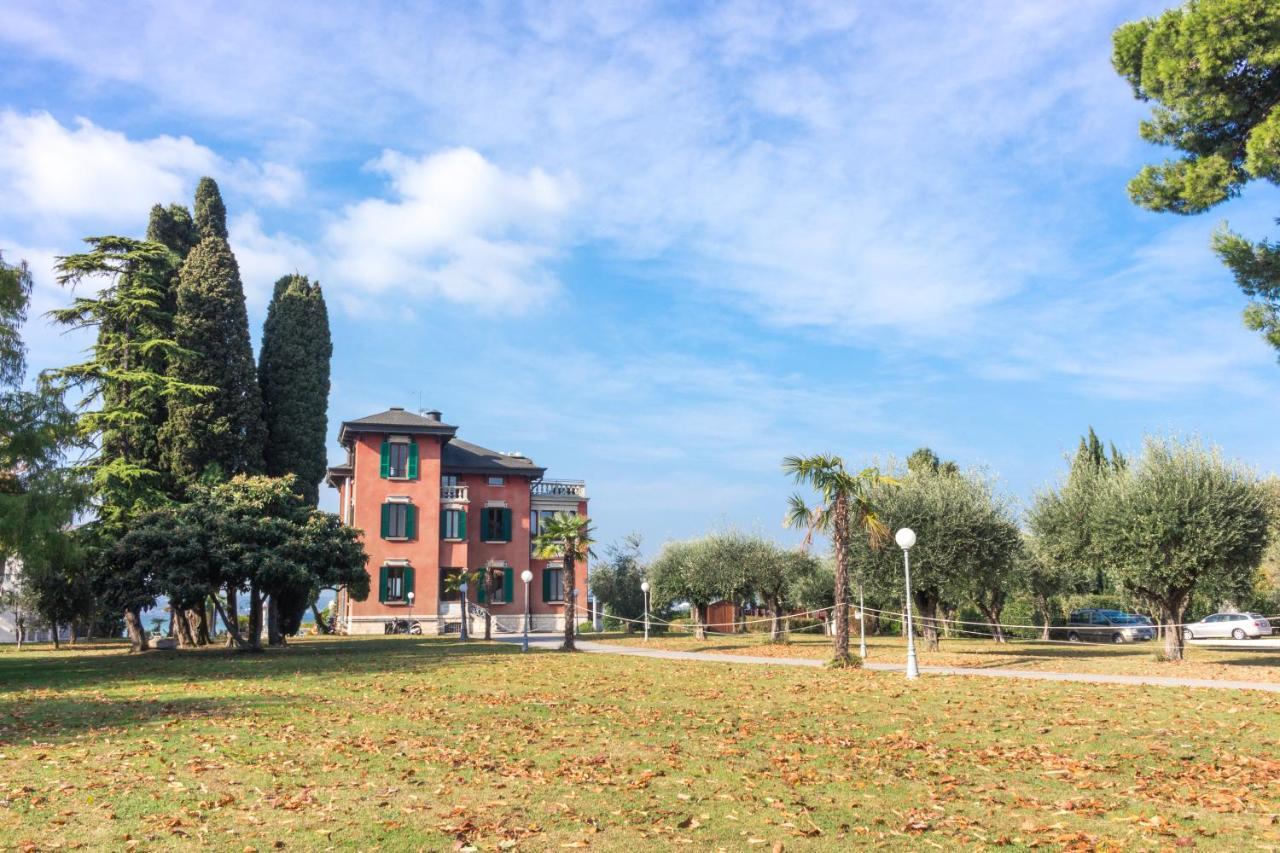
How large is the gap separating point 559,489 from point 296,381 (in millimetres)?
16413

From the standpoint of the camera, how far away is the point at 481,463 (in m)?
49.6

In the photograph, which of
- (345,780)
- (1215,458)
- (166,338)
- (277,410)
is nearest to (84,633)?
(277,410)

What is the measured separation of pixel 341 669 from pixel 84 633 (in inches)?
1387

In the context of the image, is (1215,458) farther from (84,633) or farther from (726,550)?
(84,633)

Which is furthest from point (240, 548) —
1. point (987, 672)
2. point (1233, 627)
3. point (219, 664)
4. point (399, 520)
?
point (1233, 627)

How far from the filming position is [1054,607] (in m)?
45.2

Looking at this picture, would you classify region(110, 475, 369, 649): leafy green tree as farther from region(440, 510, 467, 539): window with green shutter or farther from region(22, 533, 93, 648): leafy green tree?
region(440, 510, 467, 539): window with green shutter

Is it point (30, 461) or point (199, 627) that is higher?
point (30, 461)

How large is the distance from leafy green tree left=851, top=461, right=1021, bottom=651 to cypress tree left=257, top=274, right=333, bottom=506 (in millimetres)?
25828

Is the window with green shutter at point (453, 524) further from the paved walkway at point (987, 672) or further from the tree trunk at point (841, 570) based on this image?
the tree trunk at point (841, 570)

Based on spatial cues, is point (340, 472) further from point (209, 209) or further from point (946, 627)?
point (946, 627)

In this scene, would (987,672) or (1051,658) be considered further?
(1051,658)

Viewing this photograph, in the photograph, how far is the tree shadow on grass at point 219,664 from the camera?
19891 mm

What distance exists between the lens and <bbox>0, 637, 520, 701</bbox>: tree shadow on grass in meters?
19.9
